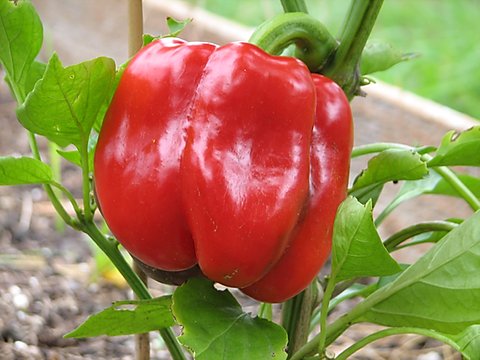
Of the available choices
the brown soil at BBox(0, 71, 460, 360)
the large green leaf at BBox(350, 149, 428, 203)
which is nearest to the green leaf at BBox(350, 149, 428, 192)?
the large green leaf at BBox(350, 149, 428, 203)

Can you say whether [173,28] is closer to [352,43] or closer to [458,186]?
[352,43]

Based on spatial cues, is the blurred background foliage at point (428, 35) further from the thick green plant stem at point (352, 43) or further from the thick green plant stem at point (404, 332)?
the thick green plant stem at point (404, 332)

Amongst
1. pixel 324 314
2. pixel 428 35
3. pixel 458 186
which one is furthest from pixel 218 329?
pixel 428 35

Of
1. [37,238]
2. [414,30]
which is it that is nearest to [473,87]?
[414,30]

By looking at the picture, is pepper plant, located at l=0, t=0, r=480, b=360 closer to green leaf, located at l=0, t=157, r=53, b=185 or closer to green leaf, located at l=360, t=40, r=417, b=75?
green leaf, located at l=0, t=157, r=53, b=185

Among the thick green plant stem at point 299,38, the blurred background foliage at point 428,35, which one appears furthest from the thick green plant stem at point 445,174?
the blurred background foliage at point 428,35
